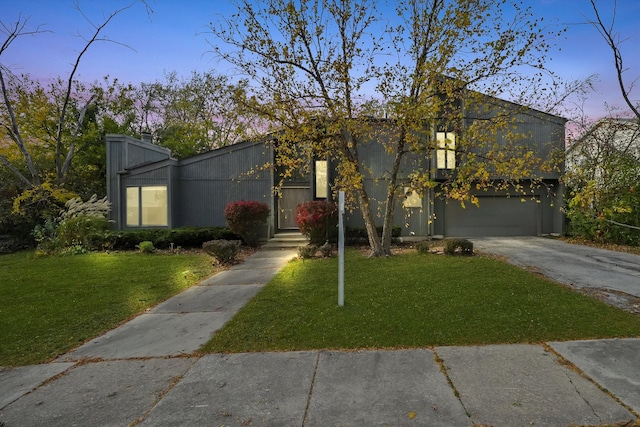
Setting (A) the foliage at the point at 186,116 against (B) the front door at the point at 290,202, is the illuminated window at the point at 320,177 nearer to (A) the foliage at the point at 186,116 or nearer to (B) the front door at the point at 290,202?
(B) the front door at the point at 290,202

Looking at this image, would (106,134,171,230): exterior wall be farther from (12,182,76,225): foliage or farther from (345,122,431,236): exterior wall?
(345,122,431,236): exterior wall

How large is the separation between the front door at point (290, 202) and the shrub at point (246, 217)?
60.0 inches

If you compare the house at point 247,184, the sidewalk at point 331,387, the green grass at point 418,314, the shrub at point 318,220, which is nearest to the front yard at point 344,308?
the green grass at point 418,314

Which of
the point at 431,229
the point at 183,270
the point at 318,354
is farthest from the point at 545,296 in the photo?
the point at 431,229

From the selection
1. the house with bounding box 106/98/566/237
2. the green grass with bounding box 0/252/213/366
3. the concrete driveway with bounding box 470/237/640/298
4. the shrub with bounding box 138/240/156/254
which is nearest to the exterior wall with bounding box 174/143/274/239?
the house with bounding box 106/98/566/237

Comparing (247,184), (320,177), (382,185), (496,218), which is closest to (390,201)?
(382,185)

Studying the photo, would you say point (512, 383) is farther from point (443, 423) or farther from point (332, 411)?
point (332, 411)

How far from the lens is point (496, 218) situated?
14.3 meters

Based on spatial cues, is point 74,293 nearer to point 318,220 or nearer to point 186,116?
point 318,220

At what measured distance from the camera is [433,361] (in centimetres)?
334

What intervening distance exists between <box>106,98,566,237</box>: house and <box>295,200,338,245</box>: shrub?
70.1 inches

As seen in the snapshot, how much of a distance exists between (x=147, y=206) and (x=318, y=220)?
6.79 metres

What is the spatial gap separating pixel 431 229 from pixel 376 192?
8.79 ft

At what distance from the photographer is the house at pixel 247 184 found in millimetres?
13109
